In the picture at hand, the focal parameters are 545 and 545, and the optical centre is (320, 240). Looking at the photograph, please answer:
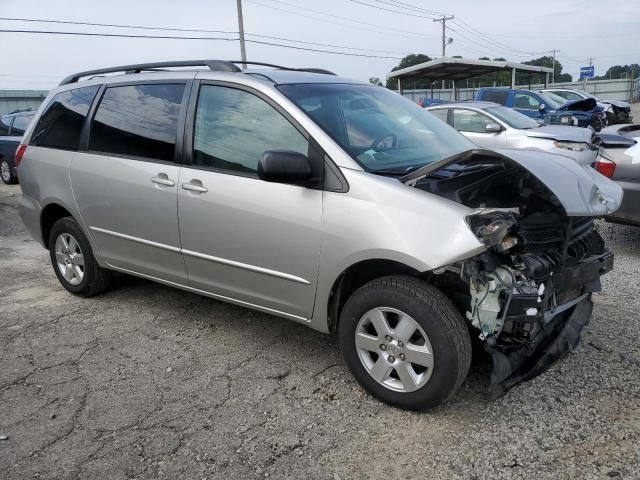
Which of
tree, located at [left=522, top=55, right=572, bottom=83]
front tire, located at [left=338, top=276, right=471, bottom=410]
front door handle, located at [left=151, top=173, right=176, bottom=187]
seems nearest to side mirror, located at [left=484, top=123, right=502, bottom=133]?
front door handle, located at [left=151, top=173, right=176, bottom=187]

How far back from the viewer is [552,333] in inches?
118

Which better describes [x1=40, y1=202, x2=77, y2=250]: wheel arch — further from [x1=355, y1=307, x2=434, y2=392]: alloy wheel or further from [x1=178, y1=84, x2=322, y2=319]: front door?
[x1=355, y1=307, x2=434, y2=392]: alloy wheel

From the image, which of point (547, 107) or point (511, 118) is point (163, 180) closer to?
point (511, 118)

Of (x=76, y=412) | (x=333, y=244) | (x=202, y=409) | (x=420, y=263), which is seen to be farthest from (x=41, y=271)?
(x=420, y=263)

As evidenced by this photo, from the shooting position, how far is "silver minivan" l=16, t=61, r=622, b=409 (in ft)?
8.69

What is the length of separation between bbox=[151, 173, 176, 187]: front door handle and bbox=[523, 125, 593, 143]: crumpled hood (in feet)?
22.9

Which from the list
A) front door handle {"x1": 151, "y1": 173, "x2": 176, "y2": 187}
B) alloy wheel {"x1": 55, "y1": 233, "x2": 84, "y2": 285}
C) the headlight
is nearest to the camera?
front door handle {"x1": 151, "y1": 173, "x2": 176, "y2": 187}

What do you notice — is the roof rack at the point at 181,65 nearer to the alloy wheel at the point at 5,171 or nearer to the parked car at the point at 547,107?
the alloy wheel at the point at 5,171

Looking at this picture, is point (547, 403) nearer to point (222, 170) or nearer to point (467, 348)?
A: point (467, 348)

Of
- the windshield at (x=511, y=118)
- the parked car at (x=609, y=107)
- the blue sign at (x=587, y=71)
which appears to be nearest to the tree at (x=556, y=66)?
the blue sign at (x=587, y=71)

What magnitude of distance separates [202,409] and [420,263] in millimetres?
1442

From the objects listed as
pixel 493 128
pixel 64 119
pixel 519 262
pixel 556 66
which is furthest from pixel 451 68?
pixel 556 66

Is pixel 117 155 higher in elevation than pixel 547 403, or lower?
higher

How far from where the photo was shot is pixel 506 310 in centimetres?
255
